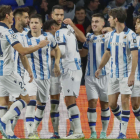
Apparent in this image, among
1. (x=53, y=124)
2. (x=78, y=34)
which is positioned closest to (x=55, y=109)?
(x=53, y=124)

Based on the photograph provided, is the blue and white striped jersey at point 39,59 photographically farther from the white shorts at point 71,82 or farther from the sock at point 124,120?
the sock at point 124,120


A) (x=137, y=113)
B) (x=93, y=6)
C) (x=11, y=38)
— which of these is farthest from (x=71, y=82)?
(x=93, y=6)

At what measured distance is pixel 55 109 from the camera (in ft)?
28.5

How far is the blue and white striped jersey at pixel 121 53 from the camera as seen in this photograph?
7895 millimetres

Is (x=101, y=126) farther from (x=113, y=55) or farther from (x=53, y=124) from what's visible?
(x=113, y=55)

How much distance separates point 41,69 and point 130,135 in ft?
7.03

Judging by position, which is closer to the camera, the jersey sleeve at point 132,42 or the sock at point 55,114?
the jersey sleeve at point 132,42

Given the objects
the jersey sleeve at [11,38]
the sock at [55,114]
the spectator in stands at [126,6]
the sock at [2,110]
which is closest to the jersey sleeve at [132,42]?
the sock at [55,114]

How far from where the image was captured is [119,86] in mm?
7992

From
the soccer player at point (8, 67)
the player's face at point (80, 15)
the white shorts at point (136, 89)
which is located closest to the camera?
the soccer player at point (8, 67)

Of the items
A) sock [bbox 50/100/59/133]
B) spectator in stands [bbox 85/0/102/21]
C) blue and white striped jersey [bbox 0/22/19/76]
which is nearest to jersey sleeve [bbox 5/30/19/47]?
blue and white striped jersey [bbox 0/22/19/76]

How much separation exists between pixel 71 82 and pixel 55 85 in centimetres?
52

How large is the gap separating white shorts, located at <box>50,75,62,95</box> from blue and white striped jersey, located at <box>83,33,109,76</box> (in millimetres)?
541

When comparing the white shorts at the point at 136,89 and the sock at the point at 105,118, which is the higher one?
the white shorts at the point at 136,89
